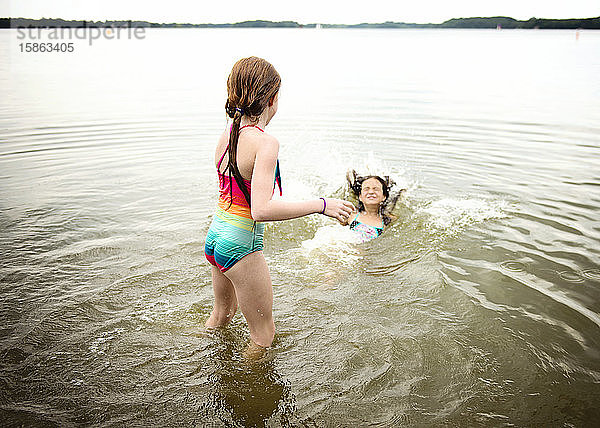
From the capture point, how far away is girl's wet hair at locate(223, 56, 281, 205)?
322 cm

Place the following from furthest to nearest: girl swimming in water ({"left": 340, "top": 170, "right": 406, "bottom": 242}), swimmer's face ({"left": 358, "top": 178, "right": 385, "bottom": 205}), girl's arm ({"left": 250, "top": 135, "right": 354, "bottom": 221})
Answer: swimmer's face ({"left": 358, "top": 178, "right": 385, "bottom": 205}) → girl swimming in water ({"left": 340, "top": 170, "right": 406, "bottom": 242}) → girl's arm ({"left": 250, "top": 135, "right": 354, "bottom": 221})

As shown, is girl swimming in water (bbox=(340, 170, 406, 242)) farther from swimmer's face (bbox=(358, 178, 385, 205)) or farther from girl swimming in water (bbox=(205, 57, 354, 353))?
girl swimming in water (bbox=(205, 57, 354, 353))

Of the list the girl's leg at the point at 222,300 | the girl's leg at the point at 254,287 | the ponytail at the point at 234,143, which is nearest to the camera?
the ponytail at the point at 234,143

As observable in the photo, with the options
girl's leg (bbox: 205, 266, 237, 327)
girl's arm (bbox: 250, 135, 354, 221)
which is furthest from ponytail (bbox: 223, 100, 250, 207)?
girl's leg (bbox: 205, 266, 237, 327)

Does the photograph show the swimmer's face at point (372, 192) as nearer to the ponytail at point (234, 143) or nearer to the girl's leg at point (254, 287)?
the girl's leg at point (254, 287)

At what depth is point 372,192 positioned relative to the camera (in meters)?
7.14

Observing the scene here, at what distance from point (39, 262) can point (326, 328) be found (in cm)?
346

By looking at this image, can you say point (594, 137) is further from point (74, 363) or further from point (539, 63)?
point (539, 63)

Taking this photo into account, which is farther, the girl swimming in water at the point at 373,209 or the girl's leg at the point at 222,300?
the girl swimming in water at the point at 373,209

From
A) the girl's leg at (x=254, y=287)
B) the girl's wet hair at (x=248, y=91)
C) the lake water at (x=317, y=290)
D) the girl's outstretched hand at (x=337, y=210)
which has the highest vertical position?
the girl's wet hair at (x=248, y=91)

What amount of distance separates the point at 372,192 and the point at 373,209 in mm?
257

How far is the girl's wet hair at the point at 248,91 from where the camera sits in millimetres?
3217

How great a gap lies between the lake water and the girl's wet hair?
1.80 m

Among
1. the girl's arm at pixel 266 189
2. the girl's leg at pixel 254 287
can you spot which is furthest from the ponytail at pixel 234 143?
the girl's leg at pixel 254 287
